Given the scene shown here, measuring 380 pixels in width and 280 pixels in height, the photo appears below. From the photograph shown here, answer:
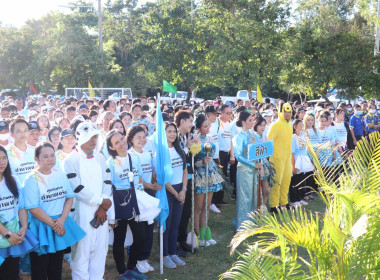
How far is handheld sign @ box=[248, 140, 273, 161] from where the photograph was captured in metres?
5.94

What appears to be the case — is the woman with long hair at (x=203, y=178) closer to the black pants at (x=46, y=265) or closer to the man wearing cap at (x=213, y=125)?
the man wearing cap at (x=213, y=125)

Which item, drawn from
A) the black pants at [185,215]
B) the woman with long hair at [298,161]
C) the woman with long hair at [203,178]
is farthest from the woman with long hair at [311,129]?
the black pants at [185,215]

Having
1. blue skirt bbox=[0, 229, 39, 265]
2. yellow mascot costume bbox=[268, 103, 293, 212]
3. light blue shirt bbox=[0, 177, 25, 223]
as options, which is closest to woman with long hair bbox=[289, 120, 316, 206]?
yellow mascot costume bbox=[268, 103, 293, 212]

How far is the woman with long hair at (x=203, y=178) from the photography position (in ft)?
19.3

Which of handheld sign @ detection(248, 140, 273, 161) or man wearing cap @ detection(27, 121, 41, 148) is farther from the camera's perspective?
handheld sign @ detection(248, 140, 273, 161)

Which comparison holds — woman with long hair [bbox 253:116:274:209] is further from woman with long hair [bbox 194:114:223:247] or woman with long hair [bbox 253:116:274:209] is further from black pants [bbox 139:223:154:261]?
black pants [bbox 139:223:154:261]

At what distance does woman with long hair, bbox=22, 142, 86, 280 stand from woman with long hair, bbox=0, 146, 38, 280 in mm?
104

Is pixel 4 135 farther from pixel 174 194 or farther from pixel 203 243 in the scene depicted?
pixel 203 243

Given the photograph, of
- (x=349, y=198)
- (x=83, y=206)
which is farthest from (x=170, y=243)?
(x=349, y=198)

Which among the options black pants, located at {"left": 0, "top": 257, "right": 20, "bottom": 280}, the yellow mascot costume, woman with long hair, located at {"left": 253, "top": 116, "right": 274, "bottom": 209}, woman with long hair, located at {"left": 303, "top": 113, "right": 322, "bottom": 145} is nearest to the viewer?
black pants, located at {"left": 0, "top": 257, "right": 20, "bottom": 280}

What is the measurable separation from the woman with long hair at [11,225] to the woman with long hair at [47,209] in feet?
0.34

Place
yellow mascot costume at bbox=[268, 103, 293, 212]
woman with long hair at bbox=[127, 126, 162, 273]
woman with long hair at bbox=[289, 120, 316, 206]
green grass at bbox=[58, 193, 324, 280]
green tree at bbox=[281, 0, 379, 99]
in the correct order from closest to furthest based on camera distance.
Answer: woman with long hair at bbox=[127, 126, 162, 273] → green grass at bbox=[58, 193, 324, 280] → yellow mascot costume at bbox=[268, 103, 293, 212] → woman with long hair at bbox=[289, 120, 316, 206] → green tree at bbox=[281, 0, 379, 99]

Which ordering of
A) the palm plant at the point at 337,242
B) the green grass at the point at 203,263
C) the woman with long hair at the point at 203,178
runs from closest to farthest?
the palm plant at the point at 337,242 < the green grass at the point at 203,263 < the woman with long hair at the point at 203,178

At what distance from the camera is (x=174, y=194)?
534 centimetres
